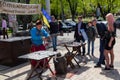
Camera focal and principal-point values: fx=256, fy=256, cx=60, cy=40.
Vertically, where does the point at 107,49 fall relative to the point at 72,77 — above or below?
above

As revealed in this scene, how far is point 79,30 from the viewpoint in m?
11.2

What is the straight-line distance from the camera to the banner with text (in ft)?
31.6

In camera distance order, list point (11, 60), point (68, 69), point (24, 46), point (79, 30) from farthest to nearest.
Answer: point (79, 30)
point (24, 46)
point (11, 60)
point (68, 69)

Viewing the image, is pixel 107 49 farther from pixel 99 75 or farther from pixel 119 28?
pixel 119 28

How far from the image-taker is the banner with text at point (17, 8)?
379 inches

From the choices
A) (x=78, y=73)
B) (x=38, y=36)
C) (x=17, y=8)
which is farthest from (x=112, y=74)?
(x=17, y=8)

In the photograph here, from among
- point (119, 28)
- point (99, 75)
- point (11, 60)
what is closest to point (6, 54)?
point (11, 60)

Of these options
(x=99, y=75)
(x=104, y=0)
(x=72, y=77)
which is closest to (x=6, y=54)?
(x=72, y=77)

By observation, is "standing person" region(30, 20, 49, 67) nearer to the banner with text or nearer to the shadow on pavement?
the banner with text

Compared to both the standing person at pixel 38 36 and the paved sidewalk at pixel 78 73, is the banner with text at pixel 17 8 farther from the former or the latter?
the paved sidewalk at pixel 78 73

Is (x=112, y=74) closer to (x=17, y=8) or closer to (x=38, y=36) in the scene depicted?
(x=38, y=36)

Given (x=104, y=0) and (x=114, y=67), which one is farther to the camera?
(x=104, y=0)

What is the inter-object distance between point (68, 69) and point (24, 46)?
2397 millimetres

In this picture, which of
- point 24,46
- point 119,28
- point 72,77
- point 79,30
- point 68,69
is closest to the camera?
point 72,77
